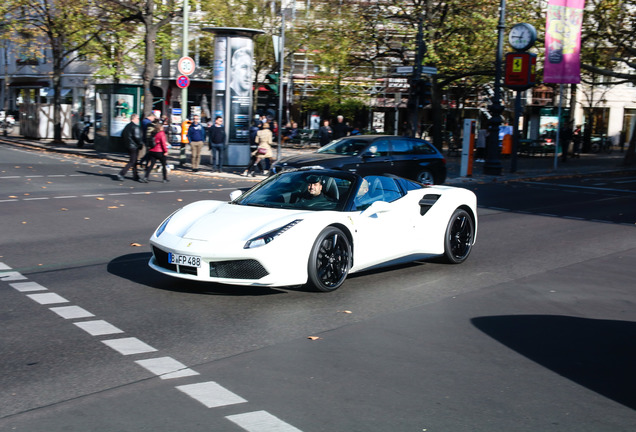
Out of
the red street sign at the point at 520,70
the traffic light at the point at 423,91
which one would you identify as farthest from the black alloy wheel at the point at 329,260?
the red street sign at the point at 520,70

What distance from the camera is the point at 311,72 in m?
52.6

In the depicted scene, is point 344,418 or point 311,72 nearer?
point 344,418

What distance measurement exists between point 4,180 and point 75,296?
1321cm

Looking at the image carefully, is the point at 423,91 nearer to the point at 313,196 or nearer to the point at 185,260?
the point at 313,196

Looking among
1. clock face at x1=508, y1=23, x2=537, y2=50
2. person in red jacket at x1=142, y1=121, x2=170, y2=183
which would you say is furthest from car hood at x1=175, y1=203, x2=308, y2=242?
clock face at x1=508, y1=23, x2=537, y2=50

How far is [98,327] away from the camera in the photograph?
21.0ft

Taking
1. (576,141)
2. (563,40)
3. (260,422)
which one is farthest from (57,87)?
(260,422)

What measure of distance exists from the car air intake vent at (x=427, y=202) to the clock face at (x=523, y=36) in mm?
19542

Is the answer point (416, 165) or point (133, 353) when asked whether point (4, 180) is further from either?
point (133, 353)

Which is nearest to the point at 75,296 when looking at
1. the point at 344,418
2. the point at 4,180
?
the point at 344,418

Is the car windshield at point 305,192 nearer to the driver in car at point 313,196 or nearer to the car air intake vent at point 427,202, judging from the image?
the driver in car at point 313,196

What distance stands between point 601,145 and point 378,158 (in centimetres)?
3544

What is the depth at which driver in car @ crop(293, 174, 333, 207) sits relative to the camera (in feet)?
27.5

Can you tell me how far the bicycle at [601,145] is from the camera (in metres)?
49.6
